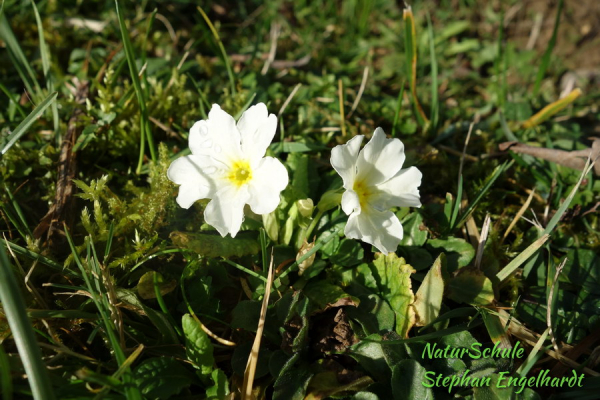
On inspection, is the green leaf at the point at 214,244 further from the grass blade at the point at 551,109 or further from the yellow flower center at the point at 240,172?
the grass blade at the point at 551,109

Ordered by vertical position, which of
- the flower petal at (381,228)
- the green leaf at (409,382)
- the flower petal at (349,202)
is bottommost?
the green leaf at (409,382)

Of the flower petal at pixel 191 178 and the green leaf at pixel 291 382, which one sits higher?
the flower petal at pixel 191 178

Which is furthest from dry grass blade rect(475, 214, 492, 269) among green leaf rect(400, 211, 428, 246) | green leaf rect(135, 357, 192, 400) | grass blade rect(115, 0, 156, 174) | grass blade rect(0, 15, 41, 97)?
grass blade rect(0, 15, 41, 97)

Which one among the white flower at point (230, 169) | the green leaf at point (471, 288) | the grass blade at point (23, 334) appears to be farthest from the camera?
the green leaf at point (471, 288)

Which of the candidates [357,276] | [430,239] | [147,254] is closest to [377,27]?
[430,239]

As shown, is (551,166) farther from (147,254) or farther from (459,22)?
(147,254)

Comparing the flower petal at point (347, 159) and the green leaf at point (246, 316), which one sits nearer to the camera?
the flower petal at point (347, 159)

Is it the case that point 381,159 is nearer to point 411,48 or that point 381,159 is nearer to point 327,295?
point 327,295


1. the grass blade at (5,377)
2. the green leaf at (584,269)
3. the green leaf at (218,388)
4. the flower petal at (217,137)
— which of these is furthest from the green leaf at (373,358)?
the grass blade at (5,377)
